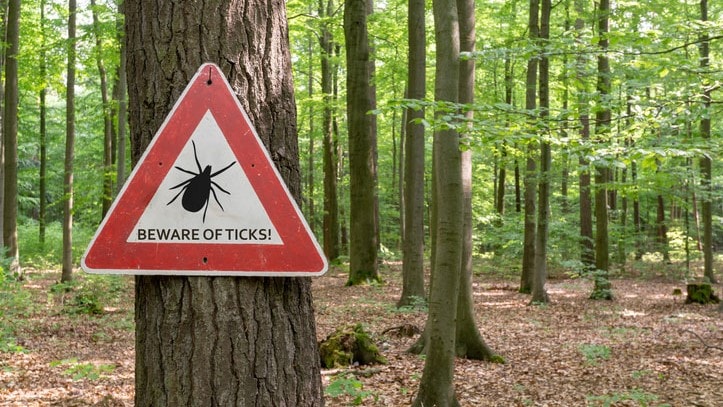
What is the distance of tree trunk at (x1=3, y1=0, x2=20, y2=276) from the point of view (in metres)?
15.1

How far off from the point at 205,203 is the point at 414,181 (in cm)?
1126

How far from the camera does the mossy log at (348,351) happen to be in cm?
823

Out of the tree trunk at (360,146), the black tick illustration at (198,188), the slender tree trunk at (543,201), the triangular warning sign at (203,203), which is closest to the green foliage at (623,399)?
the triangular warning sign at (203,203)

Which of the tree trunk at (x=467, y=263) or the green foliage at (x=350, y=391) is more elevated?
the tree trunk at (x=467, y=263)

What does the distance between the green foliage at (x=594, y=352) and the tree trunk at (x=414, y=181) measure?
385cm

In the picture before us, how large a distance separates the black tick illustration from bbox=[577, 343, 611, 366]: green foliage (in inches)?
320

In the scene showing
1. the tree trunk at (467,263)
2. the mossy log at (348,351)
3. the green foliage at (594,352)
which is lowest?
the green foliage at (594,352)

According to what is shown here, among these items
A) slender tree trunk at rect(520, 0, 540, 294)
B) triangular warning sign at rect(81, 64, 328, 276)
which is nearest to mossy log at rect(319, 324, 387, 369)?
triangular warning sign at rect(81, 64, 328, 276)

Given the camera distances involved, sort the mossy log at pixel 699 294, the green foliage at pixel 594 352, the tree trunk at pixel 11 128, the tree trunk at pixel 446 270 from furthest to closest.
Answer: the mossy log at pixel 699 294, the tree trunk at pixel 11 128, the green foliage at pixel 594 352, the tree trunk at pixel 446 270

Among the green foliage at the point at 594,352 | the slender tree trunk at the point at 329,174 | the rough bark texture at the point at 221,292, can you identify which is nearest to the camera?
the rough bark texture at the point at 221,292

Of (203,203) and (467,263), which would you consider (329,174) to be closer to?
(467,263)

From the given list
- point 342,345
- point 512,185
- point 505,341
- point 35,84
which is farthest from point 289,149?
point 512,185

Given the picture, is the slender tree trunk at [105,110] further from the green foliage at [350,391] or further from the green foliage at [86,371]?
the green foliage at [350,391]

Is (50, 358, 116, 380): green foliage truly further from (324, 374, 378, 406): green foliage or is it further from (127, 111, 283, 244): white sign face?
(127, 111, 283, 244): white sign face
